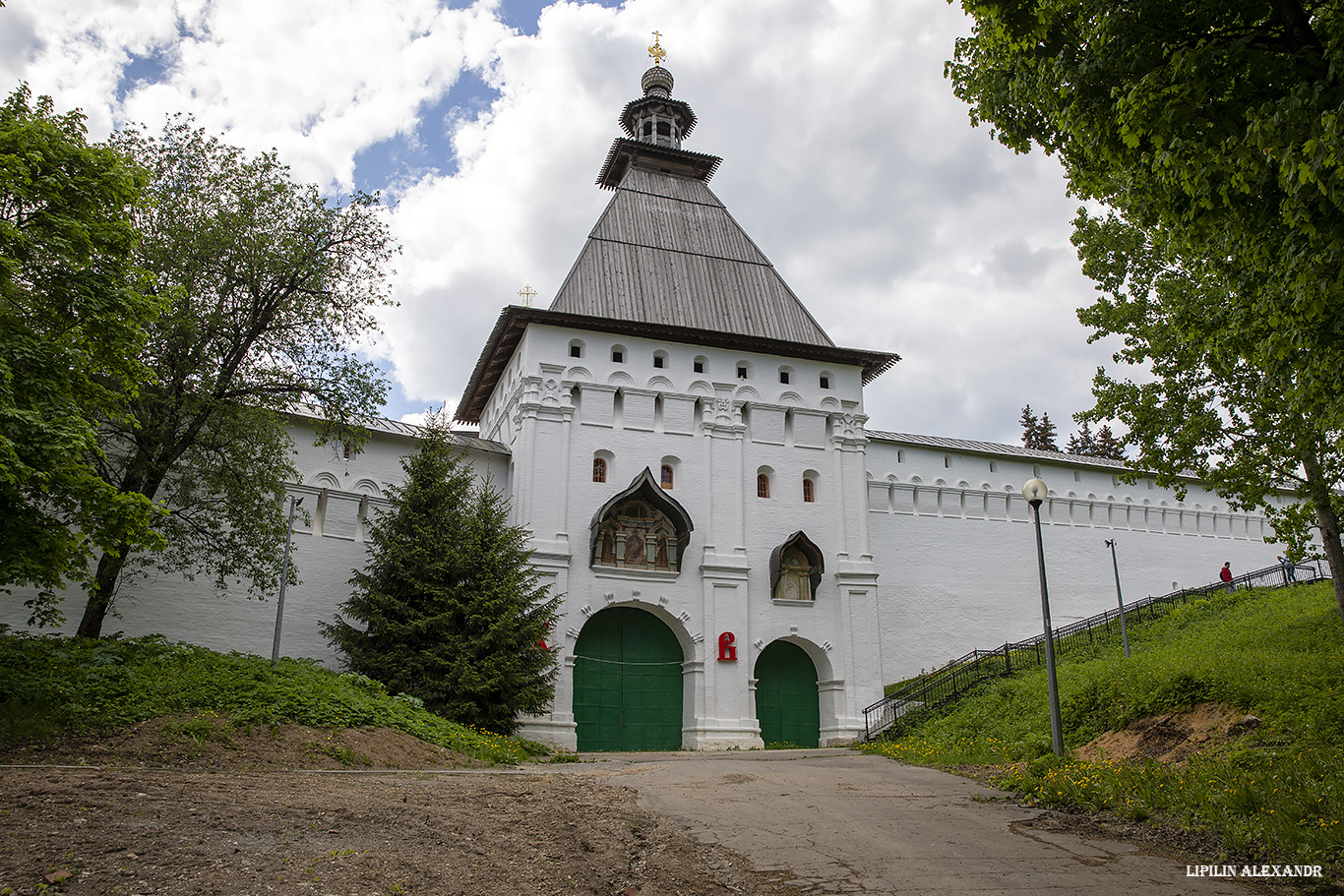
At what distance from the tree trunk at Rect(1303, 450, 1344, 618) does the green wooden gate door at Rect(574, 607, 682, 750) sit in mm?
13891

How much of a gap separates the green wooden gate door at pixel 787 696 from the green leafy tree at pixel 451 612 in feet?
21.1

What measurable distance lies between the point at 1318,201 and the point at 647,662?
1832 centimetres

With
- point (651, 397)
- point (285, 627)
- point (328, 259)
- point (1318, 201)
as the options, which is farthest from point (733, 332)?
point (1318, 201)

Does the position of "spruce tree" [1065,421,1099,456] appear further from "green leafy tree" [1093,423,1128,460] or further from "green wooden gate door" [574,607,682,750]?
"green wooden gate door" [574,607,682,750]

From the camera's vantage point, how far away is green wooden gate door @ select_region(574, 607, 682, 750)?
21.8 meters

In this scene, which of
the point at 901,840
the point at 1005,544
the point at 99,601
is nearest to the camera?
the point at 901,840

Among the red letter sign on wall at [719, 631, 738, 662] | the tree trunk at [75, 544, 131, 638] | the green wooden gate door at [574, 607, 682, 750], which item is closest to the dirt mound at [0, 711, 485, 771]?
the tree trunk at [75, 544, 131, 638]

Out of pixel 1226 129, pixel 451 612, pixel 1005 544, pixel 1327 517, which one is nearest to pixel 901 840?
pixel 1226 129

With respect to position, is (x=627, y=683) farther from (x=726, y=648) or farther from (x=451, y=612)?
(x=451, y=612)

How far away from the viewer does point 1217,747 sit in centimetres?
1037

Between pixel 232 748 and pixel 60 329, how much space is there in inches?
217

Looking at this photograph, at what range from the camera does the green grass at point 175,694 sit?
1123cm

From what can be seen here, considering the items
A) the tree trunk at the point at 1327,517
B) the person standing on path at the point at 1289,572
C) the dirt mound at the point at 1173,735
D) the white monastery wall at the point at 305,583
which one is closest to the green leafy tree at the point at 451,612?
the white monastery wall at the point at 305,583

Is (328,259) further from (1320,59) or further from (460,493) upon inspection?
(1320,59)
